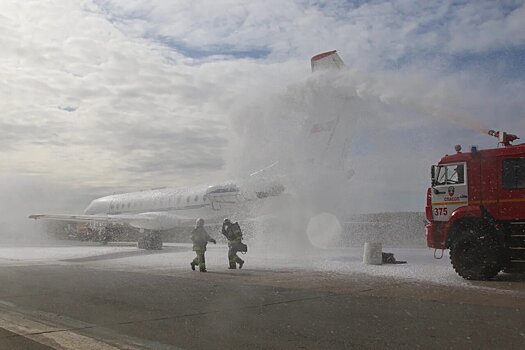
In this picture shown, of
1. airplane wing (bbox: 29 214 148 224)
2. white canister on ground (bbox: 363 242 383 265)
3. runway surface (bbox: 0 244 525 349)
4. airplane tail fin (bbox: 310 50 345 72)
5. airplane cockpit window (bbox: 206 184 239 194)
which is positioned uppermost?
airplane tail fin (bbox: 310 50 345 72)

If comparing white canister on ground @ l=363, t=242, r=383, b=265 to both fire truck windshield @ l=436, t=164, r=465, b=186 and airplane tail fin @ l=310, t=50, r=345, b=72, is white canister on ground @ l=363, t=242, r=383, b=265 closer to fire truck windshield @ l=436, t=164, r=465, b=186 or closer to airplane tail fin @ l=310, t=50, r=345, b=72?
fire truck windshield @ l=436, t=164, r=465, b=186

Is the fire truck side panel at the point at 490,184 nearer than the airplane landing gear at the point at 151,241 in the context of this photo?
Yes

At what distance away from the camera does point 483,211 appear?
12.8m

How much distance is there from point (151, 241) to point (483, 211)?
19.9 meters

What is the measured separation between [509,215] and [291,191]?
481 inches

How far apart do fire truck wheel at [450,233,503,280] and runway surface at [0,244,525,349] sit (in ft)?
1.20

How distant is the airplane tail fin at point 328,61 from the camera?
21453 mm

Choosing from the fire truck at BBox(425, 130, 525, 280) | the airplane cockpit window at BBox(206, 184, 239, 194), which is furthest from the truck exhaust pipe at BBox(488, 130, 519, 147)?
the airplane cockpit window at BBox(206, 184, 239, 194)

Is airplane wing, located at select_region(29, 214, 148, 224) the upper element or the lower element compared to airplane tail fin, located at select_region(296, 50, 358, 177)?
lower

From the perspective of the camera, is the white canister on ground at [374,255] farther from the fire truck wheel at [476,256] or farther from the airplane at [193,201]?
the airplane at [193,201]

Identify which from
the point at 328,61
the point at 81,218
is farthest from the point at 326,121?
the point at 81,218

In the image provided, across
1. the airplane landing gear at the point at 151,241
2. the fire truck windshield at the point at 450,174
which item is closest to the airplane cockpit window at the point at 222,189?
the airplane landing gear at the point at 151,241

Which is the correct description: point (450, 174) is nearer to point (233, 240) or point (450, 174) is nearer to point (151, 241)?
point (233, 240)

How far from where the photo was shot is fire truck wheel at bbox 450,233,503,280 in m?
12.4
